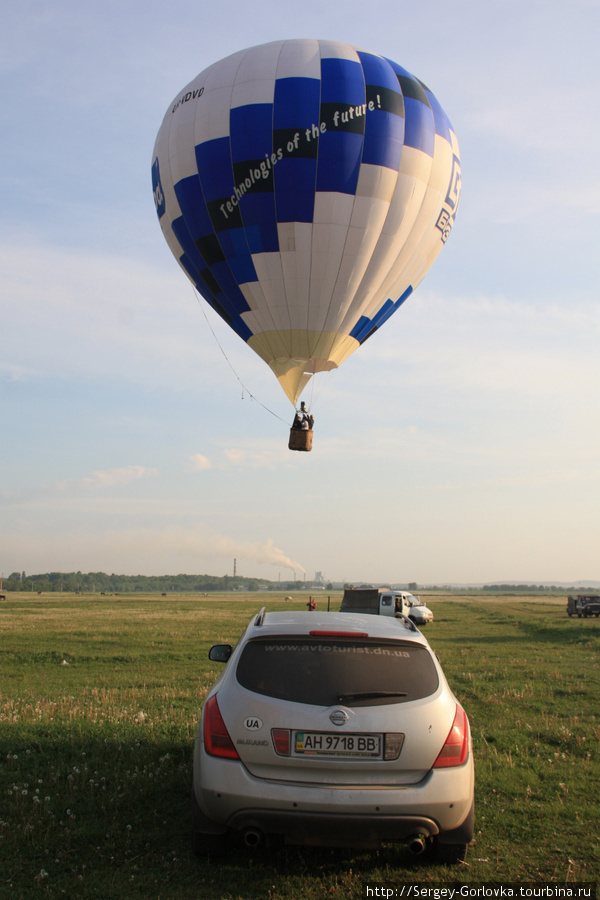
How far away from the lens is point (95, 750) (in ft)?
27.0

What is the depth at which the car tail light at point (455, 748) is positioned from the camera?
5215mm

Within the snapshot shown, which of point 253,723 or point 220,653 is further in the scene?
point 220,653

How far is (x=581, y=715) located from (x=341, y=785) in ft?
26.6

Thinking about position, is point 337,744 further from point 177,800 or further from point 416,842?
point 177,800

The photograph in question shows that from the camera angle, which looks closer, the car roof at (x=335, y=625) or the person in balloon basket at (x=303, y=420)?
the car roof at (x=335, y=625)

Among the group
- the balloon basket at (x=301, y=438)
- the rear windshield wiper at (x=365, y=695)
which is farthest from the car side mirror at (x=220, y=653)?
the balloon basket at (x=301, y=438)

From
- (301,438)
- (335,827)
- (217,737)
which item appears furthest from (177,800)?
(301,438)

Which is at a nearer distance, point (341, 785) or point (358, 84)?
point (341, 785)

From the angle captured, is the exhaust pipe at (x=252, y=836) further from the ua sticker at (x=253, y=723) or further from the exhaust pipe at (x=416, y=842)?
the exhaust pipe at (x=416, y=842)

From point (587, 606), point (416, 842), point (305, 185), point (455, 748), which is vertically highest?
point (305, 185)

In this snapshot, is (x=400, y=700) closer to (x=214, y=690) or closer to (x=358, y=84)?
(x=214, y=690)

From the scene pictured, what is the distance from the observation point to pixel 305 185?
23.0 metres

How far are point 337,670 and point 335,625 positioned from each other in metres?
0.50

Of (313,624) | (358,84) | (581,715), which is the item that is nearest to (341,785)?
(313,624)
